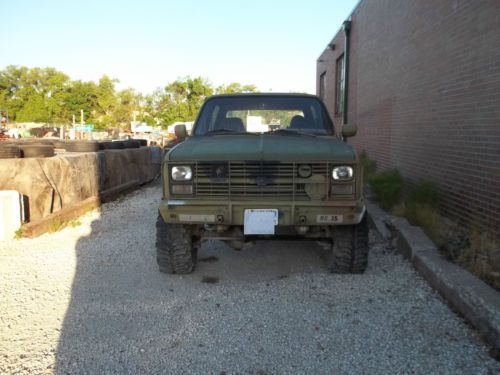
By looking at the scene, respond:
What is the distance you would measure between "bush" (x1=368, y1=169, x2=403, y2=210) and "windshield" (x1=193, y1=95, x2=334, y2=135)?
2.49 m

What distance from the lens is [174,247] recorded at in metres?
4.23

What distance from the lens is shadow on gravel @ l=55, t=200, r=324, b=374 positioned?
9.45 ft

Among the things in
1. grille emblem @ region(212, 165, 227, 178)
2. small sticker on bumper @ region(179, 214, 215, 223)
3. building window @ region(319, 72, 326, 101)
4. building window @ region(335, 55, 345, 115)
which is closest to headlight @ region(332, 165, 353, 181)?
grille emblem @ region(212, 165, 227, 178)

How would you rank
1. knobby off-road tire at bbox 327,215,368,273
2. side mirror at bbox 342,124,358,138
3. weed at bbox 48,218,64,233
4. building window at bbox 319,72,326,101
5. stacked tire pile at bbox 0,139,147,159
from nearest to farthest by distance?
knobby off-road tire at bbox 327,215,368,273 < side mirror at bbox 342,124,358,138 < weed at bbox 48,218,64,233 < stacked tire pile at bbox 0,139,147,159 < building window at bbox 319,72,326,101

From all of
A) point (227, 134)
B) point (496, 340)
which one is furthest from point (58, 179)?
point (496, 340)

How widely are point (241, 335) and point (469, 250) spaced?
97.9 inches

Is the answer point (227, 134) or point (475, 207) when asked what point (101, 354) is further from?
point (475, 207)

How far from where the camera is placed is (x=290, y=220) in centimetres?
376

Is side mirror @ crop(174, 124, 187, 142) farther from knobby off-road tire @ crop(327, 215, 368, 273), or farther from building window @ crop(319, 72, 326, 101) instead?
building window @ crop(319, 72, 326, 101)

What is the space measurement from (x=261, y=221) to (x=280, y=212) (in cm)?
18

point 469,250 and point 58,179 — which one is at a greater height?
point 58,179

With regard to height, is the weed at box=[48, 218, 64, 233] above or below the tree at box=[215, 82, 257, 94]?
below

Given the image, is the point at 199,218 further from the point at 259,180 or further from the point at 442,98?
the point at 442,98

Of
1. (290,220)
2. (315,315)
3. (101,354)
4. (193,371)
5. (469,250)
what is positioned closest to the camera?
(193,371)
